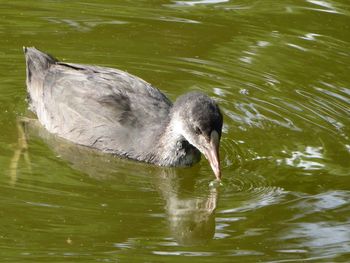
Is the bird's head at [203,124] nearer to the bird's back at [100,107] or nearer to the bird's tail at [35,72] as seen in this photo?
the bird's back at [100,107]

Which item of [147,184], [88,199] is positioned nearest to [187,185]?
[147,184]

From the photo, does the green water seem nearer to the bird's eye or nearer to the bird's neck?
the bird's neck

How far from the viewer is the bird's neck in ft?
30.7

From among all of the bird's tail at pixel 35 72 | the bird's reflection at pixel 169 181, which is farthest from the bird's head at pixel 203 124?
the bird's tail at pixel 35 72

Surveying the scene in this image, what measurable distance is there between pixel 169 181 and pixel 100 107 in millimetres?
1117

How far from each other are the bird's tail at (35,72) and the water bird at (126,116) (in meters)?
0.02

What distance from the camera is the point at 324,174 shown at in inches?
359

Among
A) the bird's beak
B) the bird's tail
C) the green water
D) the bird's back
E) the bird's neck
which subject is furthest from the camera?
the bird's tail

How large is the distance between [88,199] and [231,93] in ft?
9.69

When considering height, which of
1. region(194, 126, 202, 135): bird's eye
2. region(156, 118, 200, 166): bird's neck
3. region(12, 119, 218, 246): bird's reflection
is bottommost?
region(12, 119, 218, 246): bird's reflection

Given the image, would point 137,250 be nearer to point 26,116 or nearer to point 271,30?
point 26,116

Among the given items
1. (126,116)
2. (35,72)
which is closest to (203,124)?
(126,116)

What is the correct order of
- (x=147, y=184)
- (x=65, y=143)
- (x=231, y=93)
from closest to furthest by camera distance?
1. (x=147, y=184)
2. (x=65, y=143)
3. (x=231, y=93)

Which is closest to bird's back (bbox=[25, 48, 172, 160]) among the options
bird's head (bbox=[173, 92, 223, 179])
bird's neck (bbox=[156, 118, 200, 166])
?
bird's neck (bbox=[156, 118, 200, 166])
